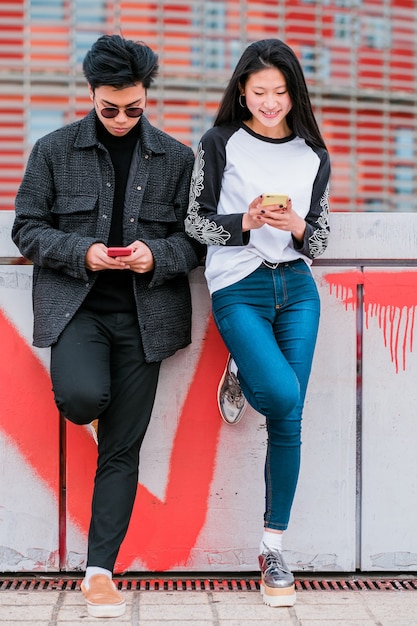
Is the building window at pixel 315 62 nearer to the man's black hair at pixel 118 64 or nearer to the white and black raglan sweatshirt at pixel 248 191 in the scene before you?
the white and black raglan sweatshirt at pixel 248 191

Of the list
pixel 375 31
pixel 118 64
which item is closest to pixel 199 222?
pixel 118 64

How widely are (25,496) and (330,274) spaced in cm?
149

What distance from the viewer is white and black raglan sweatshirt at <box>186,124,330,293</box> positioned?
9.95 feet

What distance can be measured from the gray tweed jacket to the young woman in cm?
14

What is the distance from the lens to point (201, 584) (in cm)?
332

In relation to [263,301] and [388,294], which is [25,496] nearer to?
[263,301]

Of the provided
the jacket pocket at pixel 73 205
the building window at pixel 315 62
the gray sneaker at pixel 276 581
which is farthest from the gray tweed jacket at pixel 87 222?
the building window at pixel 315 62

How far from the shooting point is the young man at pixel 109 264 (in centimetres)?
290

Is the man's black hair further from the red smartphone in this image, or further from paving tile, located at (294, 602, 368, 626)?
paving tile, located at (294, 602, 368, 626)

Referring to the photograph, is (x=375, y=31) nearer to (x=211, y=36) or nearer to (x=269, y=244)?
(x=211, y=36)

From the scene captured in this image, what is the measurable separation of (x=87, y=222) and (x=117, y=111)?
1.33 feet

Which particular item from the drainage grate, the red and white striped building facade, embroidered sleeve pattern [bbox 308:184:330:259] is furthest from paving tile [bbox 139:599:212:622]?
the red and white striped building facade

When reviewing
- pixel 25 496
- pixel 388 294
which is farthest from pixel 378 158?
pixel 25 496

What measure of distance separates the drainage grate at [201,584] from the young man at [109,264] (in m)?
0.37
